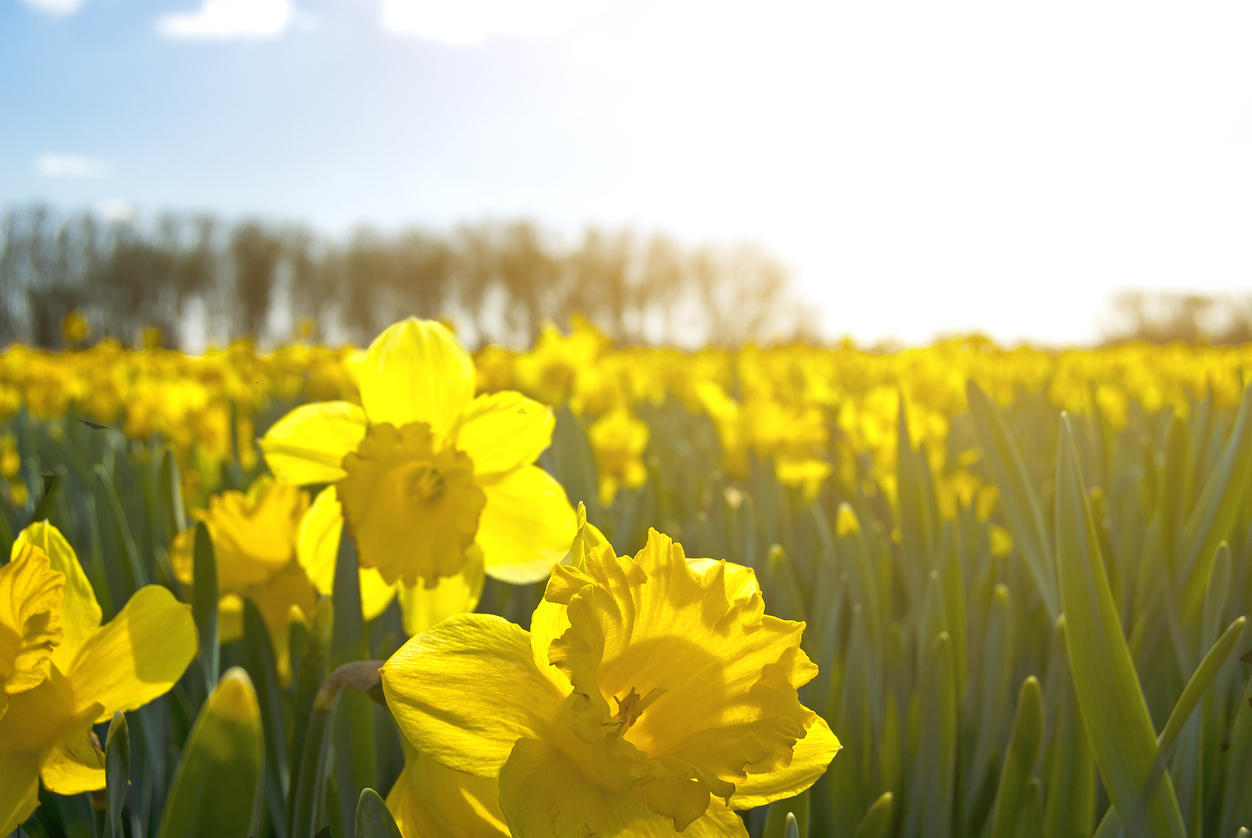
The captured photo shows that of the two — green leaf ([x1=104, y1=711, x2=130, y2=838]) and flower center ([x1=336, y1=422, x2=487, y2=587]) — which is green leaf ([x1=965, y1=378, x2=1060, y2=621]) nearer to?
flower center ([x1=336, y1=422, x2=487, y2=587])

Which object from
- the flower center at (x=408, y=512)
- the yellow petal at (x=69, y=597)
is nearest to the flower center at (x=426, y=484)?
the flower center at (x=408, y=512)

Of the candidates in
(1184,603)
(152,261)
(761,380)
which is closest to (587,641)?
(1184,603)

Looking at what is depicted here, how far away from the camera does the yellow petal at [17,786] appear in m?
0.46

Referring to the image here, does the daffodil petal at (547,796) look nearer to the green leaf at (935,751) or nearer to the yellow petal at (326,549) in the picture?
the yellow petal at (326,549)

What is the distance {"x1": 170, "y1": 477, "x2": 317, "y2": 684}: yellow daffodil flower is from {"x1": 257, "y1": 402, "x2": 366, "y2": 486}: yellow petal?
0.18 meters

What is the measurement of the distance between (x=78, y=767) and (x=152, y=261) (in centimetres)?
3853

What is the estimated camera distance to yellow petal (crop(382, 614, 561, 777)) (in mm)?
384

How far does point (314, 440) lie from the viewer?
2.36 ft

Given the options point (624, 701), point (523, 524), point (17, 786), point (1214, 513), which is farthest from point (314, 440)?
point (1214, 513)

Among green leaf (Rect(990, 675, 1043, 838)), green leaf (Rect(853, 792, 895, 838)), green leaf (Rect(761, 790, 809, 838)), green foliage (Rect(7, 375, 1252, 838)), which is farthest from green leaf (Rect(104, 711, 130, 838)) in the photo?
green leaf (Rect(990, 675, 1043, 838))

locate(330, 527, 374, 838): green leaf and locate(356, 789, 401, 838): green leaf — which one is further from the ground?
locate(356, 789, 401, 838): green leaf

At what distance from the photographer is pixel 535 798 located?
1.23 ft

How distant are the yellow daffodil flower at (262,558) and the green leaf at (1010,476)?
0.81 m

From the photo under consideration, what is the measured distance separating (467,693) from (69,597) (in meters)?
0.33
